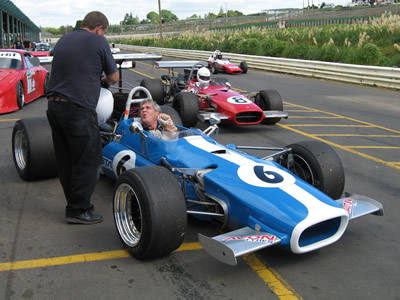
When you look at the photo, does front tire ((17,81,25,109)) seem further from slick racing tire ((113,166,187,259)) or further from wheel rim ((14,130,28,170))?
slick racing tire ((113,166,187,259))

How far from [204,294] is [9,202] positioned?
9.82 feet

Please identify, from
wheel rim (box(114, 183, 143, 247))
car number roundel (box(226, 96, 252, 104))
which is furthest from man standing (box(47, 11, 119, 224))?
car number roundel (box(226, 96, 252, 104))

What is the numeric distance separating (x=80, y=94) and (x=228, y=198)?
5.42ft

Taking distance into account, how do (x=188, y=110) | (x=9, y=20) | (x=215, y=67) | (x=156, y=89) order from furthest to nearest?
(x=9, y=20)
(x=215, y=67)
(x=156, y=89)
(x=188, y=110)

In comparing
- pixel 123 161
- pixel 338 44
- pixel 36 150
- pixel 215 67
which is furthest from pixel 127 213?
pixel 338 44

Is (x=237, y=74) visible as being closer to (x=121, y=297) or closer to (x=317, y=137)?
(x=317, y=137)

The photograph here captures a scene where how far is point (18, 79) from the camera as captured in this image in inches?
465

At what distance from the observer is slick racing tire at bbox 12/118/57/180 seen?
229 inches

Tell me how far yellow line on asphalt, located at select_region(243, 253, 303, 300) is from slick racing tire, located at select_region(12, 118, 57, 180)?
3.17m

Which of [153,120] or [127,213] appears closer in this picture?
[127,213]

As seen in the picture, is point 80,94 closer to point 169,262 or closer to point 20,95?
point 169,262

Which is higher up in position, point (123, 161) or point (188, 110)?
point (188, 110)

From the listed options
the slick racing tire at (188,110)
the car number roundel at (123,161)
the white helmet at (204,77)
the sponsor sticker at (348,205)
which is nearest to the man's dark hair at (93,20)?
the car number roundel at (123,161)

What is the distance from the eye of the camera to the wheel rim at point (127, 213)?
4062mm
